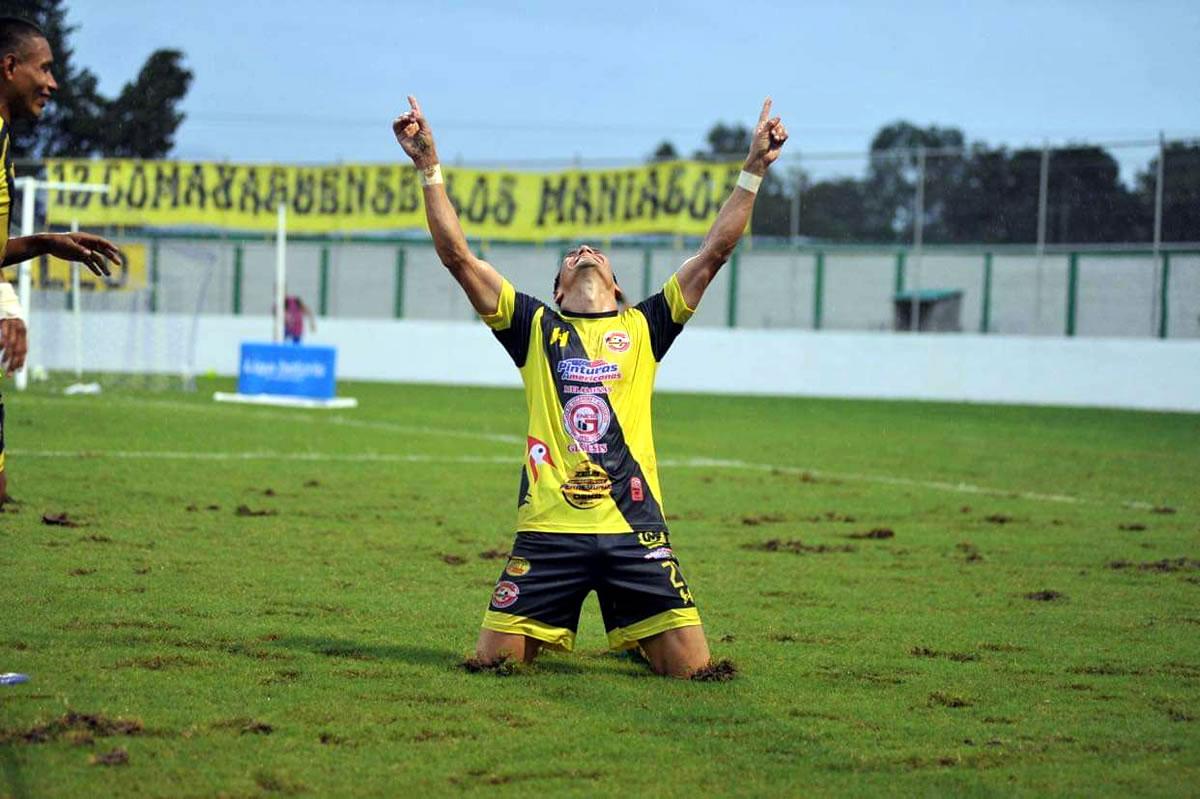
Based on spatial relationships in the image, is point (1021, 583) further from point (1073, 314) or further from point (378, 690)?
point (1073, 314)

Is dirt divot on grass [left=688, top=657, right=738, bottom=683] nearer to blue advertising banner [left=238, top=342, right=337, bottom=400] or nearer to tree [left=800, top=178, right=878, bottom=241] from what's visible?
blue advertising banner [left=238, top=342, right=337, bottom=400]

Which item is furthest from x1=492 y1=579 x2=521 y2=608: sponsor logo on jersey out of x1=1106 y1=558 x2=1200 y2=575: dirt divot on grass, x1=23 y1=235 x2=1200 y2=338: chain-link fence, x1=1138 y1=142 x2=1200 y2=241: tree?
x1=1138 y1=142 x2=1200 y2=241: tree

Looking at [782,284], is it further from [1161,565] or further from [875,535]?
[1161,565]

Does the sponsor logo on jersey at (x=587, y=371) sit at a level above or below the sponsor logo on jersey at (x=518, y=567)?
above

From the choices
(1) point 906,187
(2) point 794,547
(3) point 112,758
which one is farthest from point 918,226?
(3) point 112,758

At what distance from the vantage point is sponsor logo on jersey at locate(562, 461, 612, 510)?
249 inches

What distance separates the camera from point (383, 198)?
3816cm

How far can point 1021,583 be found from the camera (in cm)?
920

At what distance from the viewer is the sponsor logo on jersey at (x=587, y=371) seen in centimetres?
644

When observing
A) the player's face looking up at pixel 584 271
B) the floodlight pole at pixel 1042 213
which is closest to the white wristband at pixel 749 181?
the player's face looking up at pixel 584 271

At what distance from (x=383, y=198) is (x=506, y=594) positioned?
32.7 meters

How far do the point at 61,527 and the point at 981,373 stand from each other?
908 inches

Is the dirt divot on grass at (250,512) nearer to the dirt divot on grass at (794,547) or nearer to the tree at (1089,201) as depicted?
the dirt divot on grass at (794,547)

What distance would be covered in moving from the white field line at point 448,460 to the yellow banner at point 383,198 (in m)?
18.0
